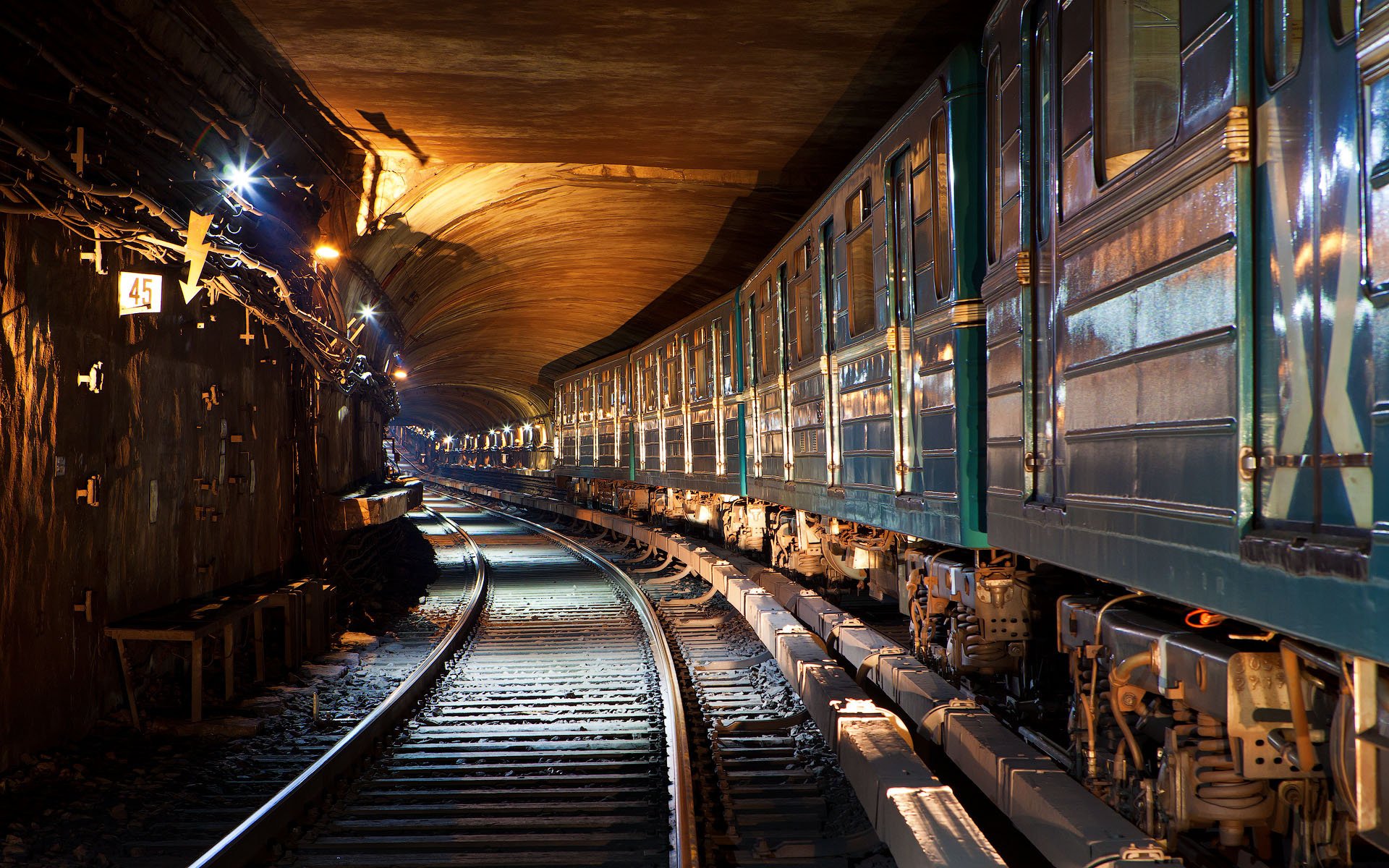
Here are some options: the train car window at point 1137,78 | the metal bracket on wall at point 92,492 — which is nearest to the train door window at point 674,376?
the metal bracket on wall at point 92,492

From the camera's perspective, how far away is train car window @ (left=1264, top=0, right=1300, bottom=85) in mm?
2607

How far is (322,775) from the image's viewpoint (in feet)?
19.3

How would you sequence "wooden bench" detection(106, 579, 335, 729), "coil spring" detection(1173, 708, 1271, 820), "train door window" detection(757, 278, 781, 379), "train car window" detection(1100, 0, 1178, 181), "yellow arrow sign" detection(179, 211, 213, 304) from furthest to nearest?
"train door window" detection(757, 278, 781, 379) → "wooden bench" detection(106, 579, 335, 729) → "yellow arrow sign" detection(179, 211, 213, 304) → "train car window" detection(1100, 0, 1178, 181) → "coil spring" detection(1173, 708, 1271, 820)

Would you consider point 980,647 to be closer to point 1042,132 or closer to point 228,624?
point 1042,132

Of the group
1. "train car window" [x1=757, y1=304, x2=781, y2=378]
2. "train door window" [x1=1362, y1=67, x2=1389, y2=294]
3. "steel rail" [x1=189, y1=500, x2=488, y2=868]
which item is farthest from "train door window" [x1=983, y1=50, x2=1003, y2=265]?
"train car window" [x1=757, y1=304, x2=781, y2=378]

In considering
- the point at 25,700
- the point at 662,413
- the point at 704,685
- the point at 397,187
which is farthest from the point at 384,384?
the point at 25,700

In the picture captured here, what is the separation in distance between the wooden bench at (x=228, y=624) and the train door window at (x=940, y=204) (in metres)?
5.02

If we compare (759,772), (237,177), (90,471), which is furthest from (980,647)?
(237,177)

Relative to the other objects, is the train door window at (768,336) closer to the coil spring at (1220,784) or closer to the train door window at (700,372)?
the train door window at (700,372)

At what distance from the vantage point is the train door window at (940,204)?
567cm

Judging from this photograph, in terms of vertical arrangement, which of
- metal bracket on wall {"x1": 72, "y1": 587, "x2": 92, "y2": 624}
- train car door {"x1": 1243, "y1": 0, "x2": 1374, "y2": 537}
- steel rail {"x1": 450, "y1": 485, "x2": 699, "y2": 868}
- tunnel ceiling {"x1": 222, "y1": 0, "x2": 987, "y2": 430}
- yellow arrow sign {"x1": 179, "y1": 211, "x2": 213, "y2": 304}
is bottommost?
steel rail {"x1": 450, "y1": 485, "x2": 699, "y2": 868}

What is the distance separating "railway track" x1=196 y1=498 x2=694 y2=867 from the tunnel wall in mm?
1634

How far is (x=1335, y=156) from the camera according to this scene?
2416mm

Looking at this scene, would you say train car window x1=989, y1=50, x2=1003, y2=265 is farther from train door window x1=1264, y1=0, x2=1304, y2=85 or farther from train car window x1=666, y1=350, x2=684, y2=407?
train car window x1=666, y1=350, x2=684, y2=407
